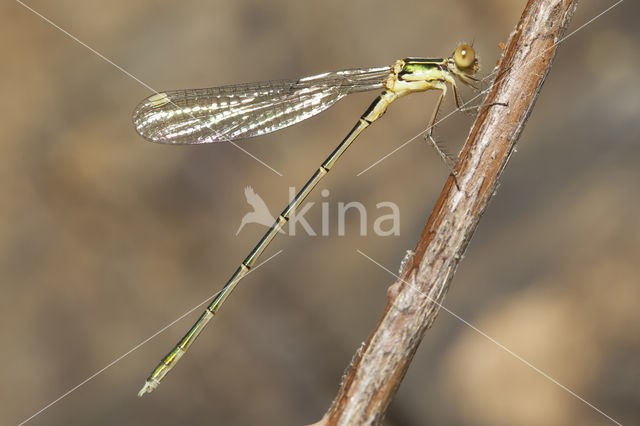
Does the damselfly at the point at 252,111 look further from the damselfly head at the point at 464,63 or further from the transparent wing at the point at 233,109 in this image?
the damselfly head at the point at 464,63

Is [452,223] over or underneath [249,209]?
over

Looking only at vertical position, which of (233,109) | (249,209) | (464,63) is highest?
(464,63)

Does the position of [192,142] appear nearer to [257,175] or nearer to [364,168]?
[257,175]

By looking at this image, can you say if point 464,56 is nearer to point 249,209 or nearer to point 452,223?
point 452,223

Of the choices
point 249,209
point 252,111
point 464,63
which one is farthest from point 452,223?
point 249,209

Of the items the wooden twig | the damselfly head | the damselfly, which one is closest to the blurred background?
the damselfly

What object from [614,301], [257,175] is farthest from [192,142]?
[614,301]
